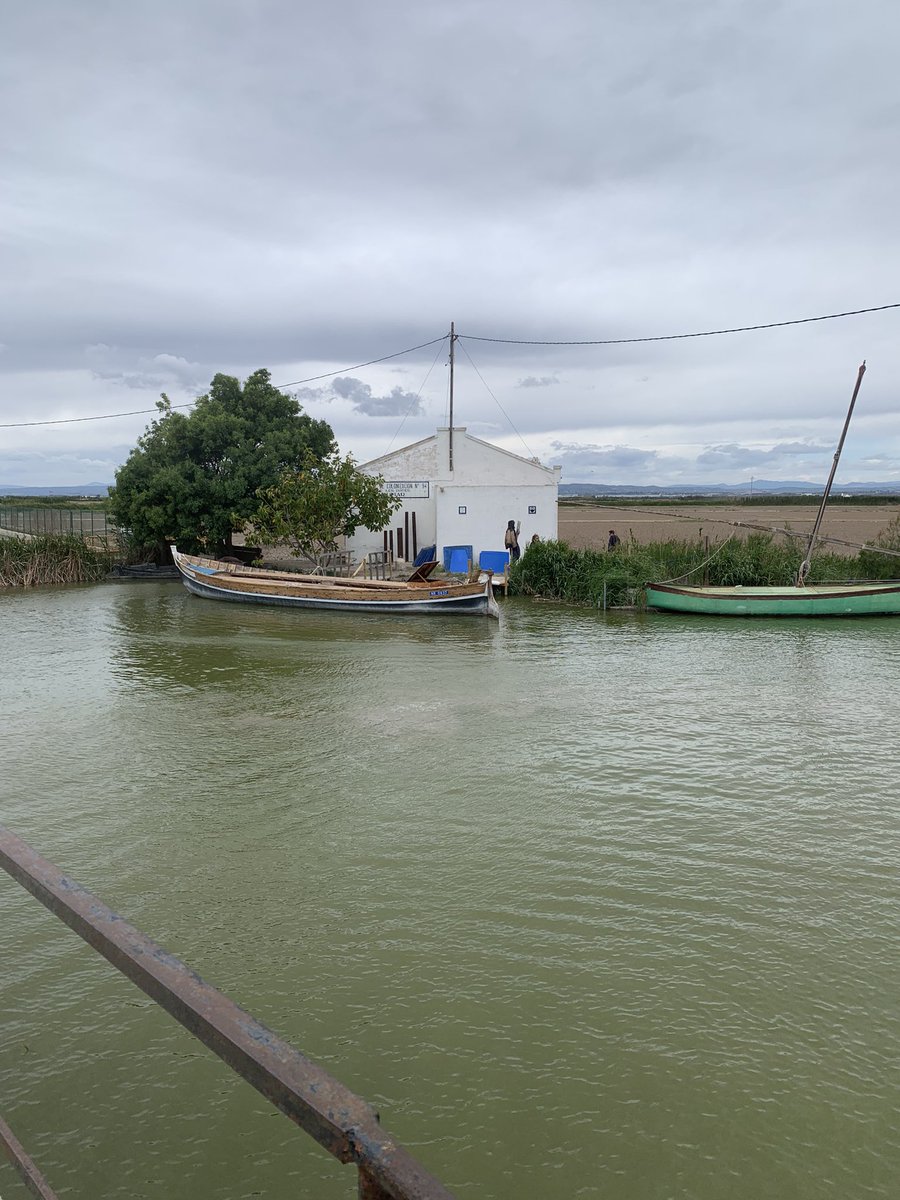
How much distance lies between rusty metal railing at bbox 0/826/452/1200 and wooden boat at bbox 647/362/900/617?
21949 mm

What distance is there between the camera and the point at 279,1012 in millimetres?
5410

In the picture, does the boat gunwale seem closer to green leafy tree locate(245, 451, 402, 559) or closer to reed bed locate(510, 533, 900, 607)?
reed bed locate(510, 533, 900, 607)

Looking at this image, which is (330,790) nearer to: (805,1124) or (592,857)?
(592,857)

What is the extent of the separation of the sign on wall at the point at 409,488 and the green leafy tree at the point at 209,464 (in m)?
3.01

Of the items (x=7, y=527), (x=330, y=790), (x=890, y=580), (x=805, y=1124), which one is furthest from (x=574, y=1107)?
(x=7, y=527)

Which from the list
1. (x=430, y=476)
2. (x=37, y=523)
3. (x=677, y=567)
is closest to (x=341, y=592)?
(x=430, y=476)

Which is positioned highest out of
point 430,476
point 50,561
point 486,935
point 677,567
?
point 430,476

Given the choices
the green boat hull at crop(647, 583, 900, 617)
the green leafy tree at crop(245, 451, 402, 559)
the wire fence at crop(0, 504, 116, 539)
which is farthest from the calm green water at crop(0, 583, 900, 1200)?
the wire fence at crop(0, 504, 116, 539)

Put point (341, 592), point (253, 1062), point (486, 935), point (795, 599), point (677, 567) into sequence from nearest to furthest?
1. point (253, 1062)
2. point (486, 935)
3. point (795, 599)
4. point (341, 592)
5. point (677, 567)

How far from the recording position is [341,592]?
958 inches

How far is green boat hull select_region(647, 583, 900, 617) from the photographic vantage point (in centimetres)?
2211

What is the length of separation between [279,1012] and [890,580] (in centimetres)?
2436

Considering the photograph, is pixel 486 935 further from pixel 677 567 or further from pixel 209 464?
pixel 209 464

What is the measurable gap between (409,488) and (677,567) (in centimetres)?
1049
